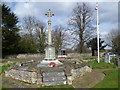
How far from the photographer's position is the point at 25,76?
1169 cm

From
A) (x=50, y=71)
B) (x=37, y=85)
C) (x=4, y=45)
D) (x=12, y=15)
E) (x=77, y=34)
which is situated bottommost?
(x=37, y=85)

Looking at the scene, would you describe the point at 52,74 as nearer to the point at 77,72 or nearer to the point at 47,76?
the point at 47,76

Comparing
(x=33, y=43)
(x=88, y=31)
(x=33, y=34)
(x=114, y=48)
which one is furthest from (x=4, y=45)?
(x=114, y=48)

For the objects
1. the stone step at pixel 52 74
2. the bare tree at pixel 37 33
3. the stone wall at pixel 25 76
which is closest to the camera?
the stone wall at pixel 25 76

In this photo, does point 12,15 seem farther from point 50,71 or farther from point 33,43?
point 50,71

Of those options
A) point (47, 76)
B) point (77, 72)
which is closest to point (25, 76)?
point (47, 76)

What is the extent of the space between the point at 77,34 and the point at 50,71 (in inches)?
1042

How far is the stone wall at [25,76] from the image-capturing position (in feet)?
35.5

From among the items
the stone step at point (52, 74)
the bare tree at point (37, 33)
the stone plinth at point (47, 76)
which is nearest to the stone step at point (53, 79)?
the stone plinth at point (47, 76)

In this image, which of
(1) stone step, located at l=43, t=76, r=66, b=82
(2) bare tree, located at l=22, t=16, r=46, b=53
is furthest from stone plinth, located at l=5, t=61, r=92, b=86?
(2) bare tree, located at l=22, t=16, r=46, b=53

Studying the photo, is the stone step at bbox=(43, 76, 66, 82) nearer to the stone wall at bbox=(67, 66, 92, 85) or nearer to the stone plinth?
the stone plinth

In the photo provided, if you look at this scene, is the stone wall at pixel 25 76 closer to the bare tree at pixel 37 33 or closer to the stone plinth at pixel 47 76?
the stone plinth at pixel 47 76

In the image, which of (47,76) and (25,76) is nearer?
(47,76)

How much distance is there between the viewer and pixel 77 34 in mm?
37094
